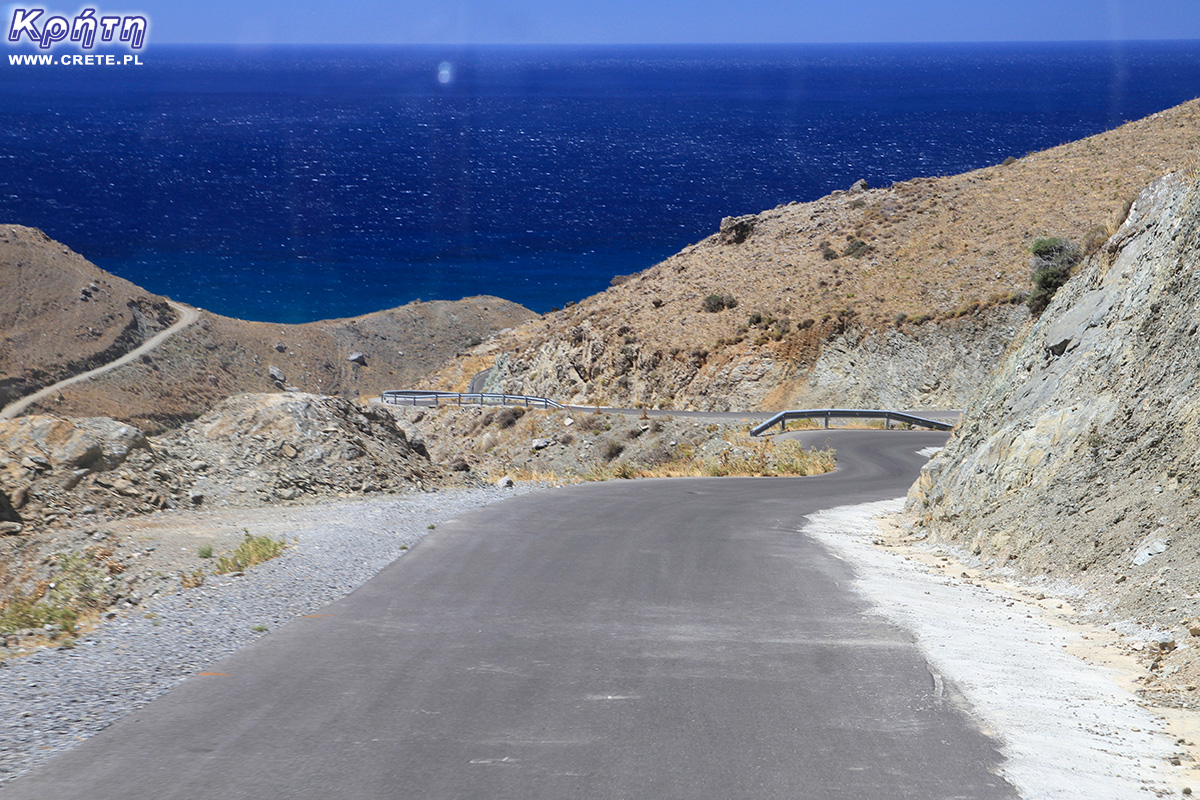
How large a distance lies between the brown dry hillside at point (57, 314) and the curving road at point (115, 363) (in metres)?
0.51

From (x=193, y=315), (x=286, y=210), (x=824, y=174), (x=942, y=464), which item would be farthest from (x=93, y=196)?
(x=942, y=464)

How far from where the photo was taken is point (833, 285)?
47875mm

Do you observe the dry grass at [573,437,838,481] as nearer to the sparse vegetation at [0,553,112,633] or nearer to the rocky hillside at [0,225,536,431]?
the sparse vegetation at [0,553,112,633]

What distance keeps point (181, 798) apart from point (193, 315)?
7566 cm

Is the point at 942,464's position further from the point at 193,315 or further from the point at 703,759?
the point at 193,315

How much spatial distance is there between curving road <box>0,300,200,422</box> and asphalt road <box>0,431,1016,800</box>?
4342 cm

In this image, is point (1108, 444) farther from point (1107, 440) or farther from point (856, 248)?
point (856, 248)

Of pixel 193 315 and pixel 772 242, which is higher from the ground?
pixel 772 242

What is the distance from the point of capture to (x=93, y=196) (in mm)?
138375

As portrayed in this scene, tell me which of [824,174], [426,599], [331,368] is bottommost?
[331,368]

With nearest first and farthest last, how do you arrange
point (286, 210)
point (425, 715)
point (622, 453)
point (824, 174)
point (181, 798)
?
point (181, 798), point (425, 715), point (622, 453), point (286, 210), point (824, 174)

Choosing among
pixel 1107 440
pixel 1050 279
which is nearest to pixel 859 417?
pixel 1050 279

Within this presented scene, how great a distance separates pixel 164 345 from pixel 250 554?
61.8 meters

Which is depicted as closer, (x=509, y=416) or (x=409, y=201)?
(x=509, y=416)
